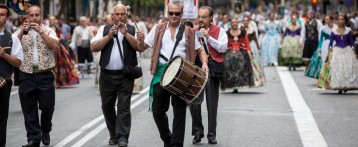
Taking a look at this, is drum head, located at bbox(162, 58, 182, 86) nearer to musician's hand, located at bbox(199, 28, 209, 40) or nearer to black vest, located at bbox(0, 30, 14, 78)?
musician's hand, located at bbox(199, 28, 209, 40)

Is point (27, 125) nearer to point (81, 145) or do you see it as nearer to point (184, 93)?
point (81, 145)

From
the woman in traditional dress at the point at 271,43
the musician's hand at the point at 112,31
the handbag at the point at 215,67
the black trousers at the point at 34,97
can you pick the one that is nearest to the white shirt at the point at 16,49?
the black trousers at the point at 34,97

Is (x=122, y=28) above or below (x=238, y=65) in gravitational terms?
above

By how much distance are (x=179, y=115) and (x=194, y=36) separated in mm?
929

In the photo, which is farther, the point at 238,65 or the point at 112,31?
the point at 238,65

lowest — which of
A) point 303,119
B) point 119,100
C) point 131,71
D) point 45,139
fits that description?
point 303,119

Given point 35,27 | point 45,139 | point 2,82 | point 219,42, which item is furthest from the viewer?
point 219,42

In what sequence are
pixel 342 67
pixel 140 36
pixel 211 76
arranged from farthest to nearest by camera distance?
pixel 342 67
pixel 211 76
pixel 140 36

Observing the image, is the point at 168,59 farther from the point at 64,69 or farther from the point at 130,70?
the point at 64,69

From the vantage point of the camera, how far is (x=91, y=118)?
53.6ft

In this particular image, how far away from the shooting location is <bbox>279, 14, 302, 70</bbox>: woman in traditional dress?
104ft

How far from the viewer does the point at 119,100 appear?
1248 cm

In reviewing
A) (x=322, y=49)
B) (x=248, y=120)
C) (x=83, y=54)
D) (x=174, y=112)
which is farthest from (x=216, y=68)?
(x=83, y=54)

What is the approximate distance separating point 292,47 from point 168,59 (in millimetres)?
20844
